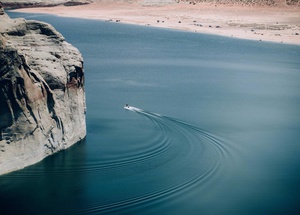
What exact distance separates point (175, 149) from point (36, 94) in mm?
8720

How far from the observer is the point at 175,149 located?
26422 millimetres

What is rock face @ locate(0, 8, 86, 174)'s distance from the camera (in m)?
21.7

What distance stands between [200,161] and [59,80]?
909 centimetres

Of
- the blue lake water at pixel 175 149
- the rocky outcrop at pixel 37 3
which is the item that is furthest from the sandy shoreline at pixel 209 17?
the blue lake water at pixel 175 149

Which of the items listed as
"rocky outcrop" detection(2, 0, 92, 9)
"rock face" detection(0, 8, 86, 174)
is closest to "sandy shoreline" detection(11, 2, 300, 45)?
"rocky outcrop" detection(2, 0, 92, 9)

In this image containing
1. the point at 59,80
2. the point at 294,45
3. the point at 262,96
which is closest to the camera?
the point at 59,80

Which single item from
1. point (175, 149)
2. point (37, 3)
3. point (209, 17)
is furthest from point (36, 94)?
point (37, 3)

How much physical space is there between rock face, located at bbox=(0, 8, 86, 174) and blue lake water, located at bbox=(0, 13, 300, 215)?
0.98m

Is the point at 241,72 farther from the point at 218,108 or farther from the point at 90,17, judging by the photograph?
the point at 90,17

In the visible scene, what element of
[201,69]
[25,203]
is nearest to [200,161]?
[25,203]

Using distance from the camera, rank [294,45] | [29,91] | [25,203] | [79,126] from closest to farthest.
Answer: [25,203] → [29,91] → [79,126] → [294,45]

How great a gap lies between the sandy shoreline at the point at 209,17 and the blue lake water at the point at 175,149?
105ft

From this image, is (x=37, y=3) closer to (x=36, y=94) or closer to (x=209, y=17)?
(x=209, y=17)

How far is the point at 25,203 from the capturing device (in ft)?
65.1
